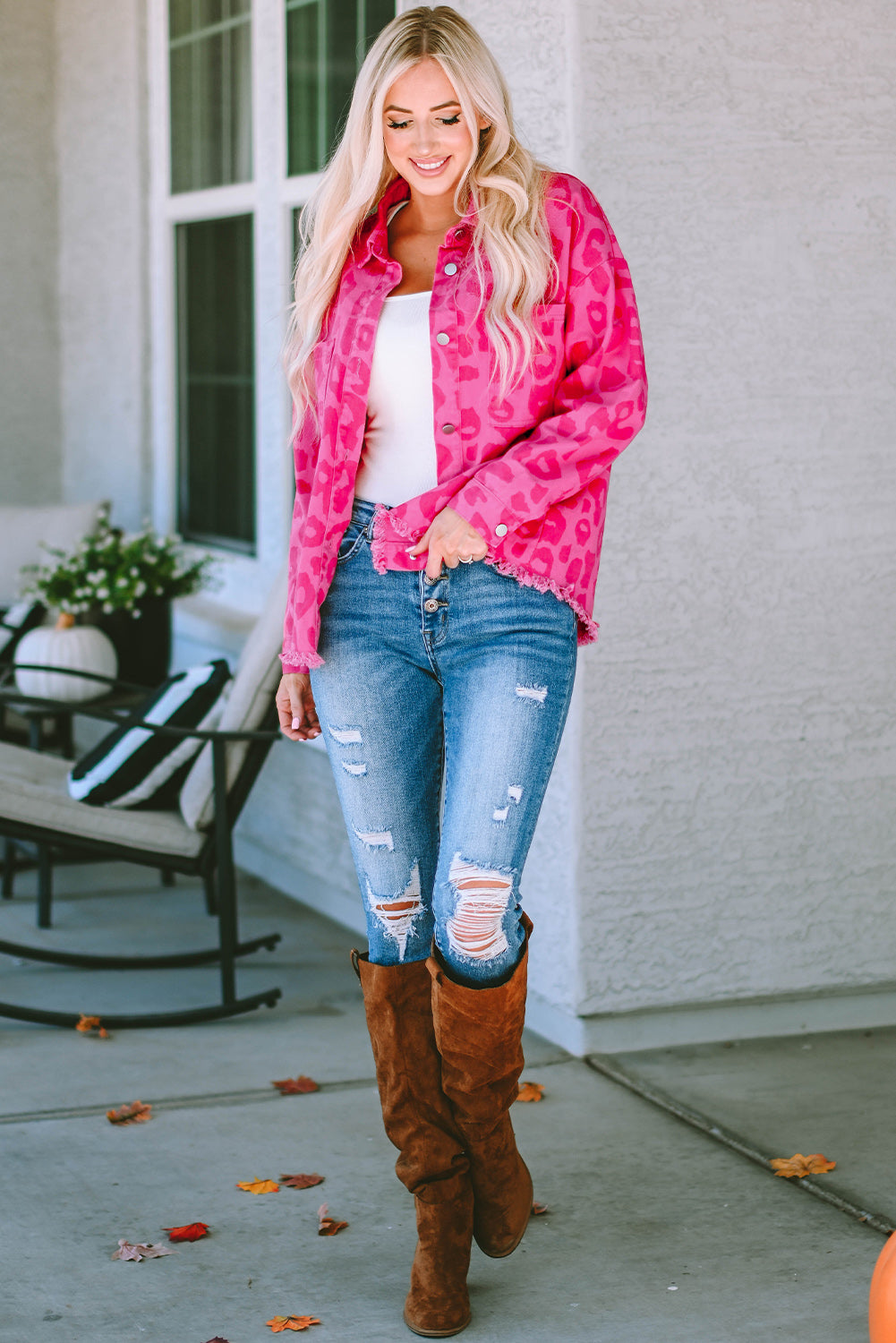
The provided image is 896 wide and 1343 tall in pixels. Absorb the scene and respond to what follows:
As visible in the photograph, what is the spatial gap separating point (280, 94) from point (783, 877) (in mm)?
2913

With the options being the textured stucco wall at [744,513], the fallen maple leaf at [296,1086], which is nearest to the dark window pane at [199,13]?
the textured stucco wall at [744,513]

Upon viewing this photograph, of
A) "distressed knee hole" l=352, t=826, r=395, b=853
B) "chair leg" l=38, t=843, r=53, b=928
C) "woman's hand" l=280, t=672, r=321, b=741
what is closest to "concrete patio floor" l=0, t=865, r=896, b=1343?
"chair leg" l=38, t=843, r=53, b=928

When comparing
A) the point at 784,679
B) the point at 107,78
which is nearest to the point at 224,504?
the point at 107,78

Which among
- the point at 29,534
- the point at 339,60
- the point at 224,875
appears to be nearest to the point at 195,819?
the point at 224,875

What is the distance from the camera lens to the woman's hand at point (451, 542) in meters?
2.25

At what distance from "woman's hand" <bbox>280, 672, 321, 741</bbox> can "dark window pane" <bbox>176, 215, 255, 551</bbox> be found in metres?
3.15

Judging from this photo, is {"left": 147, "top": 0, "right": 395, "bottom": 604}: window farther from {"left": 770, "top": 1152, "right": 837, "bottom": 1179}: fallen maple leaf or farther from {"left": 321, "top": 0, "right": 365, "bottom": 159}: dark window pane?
{"left": 770, "top": 1152, "right": 837, "bottom": 1179}: fallen maple leaf

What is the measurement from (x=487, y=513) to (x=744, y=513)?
4.95 feet

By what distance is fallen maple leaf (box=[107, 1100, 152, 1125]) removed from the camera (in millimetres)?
3275

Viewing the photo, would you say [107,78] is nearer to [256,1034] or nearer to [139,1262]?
[256,1034]

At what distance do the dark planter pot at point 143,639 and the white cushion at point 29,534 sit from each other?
81 centimetres

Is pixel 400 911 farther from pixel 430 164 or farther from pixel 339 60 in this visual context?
pixel 339 60

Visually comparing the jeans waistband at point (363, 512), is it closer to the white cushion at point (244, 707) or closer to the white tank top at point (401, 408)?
the white tank top at point (401, 408)

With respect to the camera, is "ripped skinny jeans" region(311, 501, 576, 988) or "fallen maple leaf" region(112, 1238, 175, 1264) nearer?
"ripped skinny jeans" region(311, 501, 576, 988)
